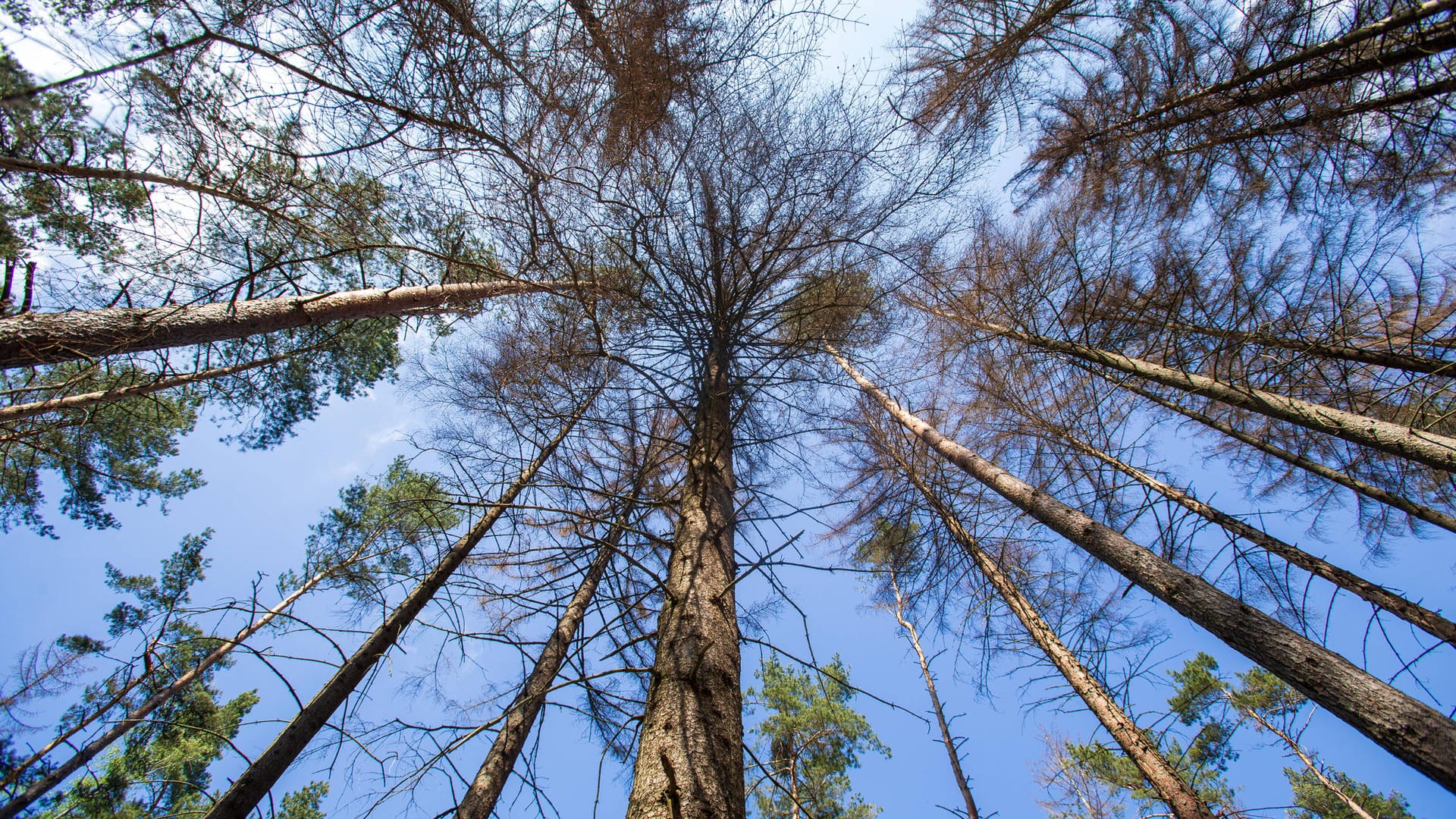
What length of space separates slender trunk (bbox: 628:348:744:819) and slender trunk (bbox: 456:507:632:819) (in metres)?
0.58

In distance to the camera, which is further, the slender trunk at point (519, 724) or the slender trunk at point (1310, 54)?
the slender trunk at point (519, 724)

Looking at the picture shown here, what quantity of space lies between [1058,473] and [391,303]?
20.6ft

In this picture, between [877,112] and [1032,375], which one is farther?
[1032,375]

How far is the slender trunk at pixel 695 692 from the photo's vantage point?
5.02 feet

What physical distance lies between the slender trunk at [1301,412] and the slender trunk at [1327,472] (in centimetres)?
31

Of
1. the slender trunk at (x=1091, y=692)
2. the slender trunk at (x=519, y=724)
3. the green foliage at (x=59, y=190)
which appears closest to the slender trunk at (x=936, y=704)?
the slender trunk at (x=1091, y=692)

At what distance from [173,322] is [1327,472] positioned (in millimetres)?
8962

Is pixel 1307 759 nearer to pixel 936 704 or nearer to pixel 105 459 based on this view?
pixel 936 704

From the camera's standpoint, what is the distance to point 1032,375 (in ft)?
18.4

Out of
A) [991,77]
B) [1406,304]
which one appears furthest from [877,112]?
[1406,304]

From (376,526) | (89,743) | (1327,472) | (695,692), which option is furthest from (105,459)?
(1327,472)

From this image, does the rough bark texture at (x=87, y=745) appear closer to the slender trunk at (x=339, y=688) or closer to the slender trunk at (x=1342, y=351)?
the slender trunk at (x=339, y=688)

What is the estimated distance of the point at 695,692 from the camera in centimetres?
180

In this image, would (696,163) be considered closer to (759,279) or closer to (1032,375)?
(759,279)
